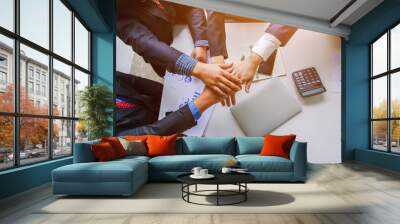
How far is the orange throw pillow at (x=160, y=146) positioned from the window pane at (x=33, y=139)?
161 cm

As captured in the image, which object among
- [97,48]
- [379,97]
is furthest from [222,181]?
[379,97]

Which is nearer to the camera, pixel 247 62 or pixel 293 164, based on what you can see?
pixel 293 164

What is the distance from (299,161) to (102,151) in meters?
2.87

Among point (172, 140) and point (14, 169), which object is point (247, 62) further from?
point (14, 169)

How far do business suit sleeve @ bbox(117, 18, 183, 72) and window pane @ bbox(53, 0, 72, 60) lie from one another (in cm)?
134

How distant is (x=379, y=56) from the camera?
787cm

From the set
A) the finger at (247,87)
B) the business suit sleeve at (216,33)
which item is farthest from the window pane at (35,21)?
the finger at (247,87)

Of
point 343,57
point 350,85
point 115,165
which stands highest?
point 343,57

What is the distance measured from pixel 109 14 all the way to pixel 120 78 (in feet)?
4.36

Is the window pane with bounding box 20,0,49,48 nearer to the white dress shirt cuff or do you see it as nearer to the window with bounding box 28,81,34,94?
the window with bounding box 28,81,34,94

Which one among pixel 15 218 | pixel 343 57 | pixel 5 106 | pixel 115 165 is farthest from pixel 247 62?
pixel 15 218

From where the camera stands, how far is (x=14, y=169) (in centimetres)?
459

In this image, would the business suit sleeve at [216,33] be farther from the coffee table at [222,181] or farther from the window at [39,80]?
the coffee table at [222,181]

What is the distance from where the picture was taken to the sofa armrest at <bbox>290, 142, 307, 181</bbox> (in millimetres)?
5488
